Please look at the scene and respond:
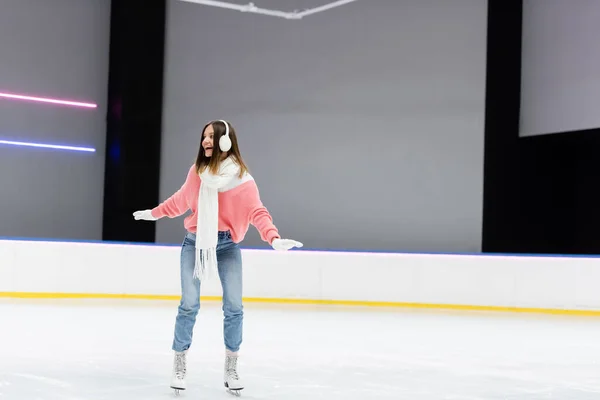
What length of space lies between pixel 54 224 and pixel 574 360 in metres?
7.48

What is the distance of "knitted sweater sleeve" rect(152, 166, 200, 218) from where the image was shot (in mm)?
3510

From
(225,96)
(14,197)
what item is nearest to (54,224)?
(14,197)

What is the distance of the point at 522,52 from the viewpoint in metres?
9.85

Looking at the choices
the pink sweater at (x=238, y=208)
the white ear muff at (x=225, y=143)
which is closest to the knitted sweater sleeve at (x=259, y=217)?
the pink sweater at (x=238, y=208)

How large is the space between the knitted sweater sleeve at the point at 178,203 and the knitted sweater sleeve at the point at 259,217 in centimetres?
27

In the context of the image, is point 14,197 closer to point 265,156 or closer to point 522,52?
point 265,156

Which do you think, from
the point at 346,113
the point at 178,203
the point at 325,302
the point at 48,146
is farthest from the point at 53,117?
the point at 178,203

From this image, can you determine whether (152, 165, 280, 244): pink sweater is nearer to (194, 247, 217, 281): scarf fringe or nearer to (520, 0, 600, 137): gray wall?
(194, 247, 217, 281): scarf fringe

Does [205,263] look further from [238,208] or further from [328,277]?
[328,277]

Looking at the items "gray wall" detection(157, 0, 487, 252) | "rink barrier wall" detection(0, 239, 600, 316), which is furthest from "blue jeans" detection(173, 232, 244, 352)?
"gray wall" detection(157, 0, 487, 252)

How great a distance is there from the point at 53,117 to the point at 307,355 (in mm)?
6768

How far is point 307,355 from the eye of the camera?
15.6 feet

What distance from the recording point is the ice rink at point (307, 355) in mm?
3674

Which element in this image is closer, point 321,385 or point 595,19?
point 321,385
